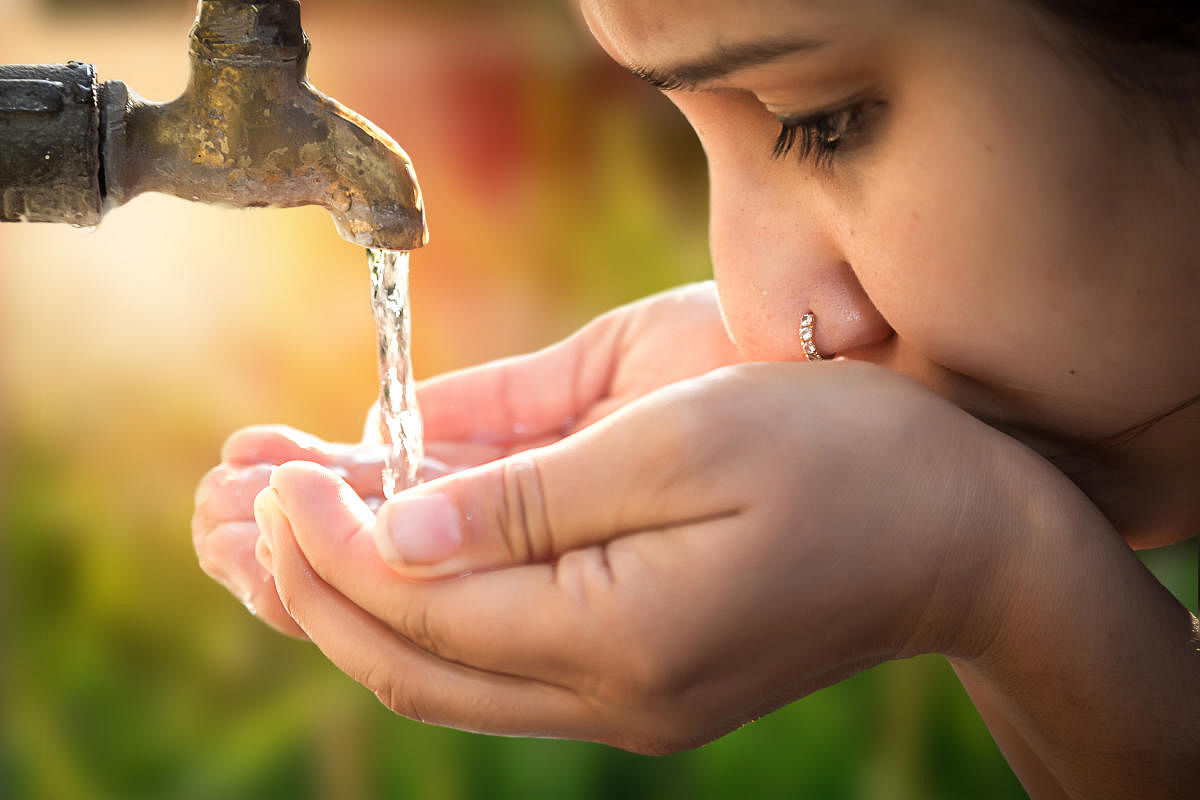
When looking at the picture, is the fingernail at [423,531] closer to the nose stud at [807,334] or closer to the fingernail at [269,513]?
the fingernail at [269,513]

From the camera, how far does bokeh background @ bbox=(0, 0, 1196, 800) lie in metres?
1.21

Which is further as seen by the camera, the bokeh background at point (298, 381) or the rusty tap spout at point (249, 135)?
the bokeh background at point (298, 381)

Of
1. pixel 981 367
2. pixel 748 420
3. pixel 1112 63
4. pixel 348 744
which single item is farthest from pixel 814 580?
pixel 348 744

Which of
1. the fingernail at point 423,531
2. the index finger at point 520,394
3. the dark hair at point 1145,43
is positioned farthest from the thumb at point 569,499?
the index finger at point 520,394

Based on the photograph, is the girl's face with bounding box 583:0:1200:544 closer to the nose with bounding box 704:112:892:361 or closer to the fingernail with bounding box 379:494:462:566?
the nose with bounding box 704:112:892:361

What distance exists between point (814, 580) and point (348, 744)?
2.75ft

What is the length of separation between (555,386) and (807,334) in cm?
30

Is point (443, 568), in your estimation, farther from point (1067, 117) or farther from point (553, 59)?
point (553, 59)

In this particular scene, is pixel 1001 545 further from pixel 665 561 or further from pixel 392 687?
pixel 392 687

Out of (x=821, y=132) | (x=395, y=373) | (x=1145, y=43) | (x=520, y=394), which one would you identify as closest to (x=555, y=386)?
(x=520, y=394)

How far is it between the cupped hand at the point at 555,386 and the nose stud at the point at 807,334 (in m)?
0.20

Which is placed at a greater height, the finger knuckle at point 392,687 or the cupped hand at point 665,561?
the cupped hand at point 665,561

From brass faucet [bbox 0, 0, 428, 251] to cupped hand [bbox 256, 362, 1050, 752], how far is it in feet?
0.49

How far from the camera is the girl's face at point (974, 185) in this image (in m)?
0.57
